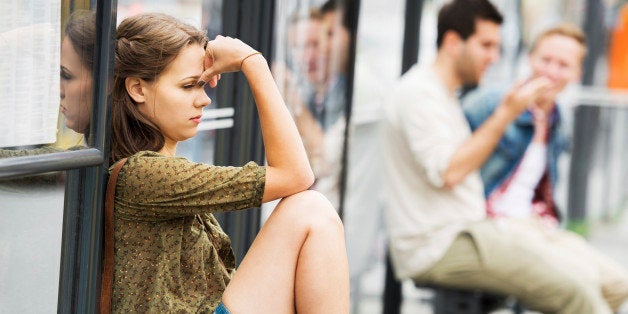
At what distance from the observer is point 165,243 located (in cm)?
254

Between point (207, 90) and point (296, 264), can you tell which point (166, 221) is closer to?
point (296, 264)

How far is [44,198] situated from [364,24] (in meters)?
3.12

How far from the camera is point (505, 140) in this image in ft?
17.5

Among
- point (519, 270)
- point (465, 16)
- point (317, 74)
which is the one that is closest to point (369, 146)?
point (465, 16)

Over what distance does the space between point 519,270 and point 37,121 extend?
2483mm

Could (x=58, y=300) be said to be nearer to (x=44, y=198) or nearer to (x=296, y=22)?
(x=44, y=198)

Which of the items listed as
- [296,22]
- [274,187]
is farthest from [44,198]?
[296,22]

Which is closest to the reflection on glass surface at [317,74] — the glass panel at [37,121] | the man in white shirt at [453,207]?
the man in white shirt at [453,207]

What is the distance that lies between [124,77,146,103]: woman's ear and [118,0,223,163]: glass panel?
70 cm

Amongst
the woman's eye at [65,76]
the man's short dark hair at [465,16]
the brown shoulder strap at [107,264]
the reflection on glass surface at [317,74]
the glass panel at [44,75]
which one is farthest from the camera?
the man's short dark hair at [465,16]

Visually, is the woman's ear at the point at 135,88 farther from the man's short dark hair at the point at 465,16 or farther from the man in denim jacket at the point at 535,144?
the man in denim jacket at the point at 535,144

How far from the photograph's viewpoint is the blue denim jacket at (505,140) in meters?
5.18

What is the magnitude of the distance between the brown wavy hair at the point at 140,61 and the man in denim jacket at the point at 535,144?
8.44 ft

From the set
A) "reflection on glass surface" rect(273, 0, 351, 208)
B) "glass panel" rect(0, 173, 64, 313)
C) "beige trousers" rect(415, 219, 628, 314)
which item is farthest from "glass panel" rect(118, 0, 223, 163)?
"beige trousers" rect(415, 219, 628, 314)
